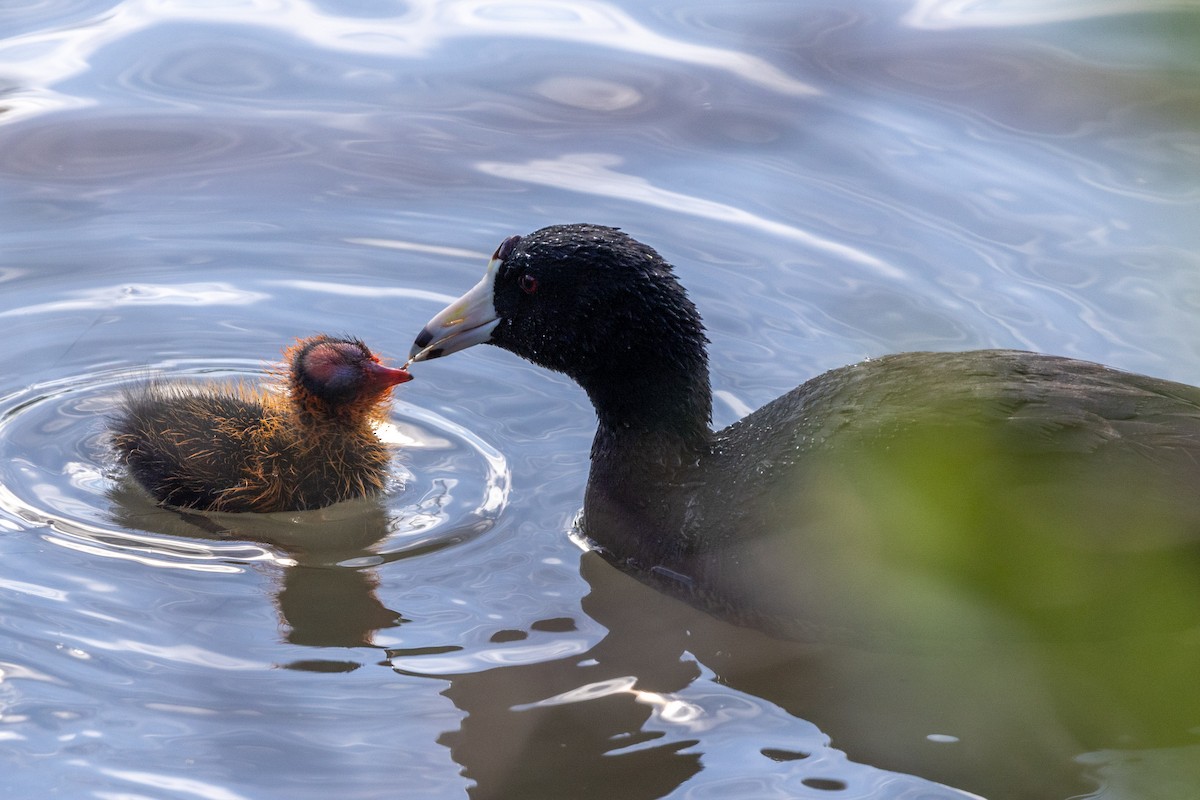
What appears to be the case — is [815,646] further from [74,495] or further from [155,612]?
[74,495]

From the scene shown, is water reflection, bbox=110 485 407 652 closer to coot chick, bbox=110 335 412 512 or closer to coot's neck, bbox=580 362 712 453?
coot chick, bbox=110 335 412 512

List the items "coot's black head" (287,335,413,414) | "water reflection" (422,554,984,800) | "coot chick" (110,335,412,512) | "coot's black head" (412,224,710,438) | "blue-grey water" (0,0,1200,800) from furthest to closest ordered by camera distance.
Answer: "coot's black head" (287,335,413,414) → "coot chick" (110,335,412,512) → "coot's black head" (412,224,710,438) → "blue-grey water" (0,0,1200,800) → "water reflection" (422,554,984,800)

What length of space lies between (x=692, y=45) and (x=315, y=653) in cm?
515

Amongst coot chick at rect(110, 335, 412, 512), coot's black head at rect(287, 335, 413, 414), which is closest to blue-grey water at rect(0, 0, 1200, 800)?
coot chick at rect(110, 335, 412, 512)

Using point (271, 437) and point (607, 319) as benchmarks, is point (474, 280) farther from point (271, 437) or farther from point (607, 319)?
point (607, 319)

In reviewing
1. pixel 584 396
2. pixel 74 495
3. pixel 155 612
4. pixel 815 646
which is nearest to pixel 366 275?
pixel 584 396

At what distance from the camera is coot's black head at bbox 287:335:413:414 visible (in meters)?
4.77

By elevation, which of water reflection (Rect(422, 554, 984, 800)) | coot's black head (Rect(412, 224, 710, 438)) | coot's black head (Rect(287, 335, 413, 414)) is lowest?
water reflection (Rect(422, 554, 984, 800))

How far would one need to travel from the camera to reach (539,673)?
155 inches

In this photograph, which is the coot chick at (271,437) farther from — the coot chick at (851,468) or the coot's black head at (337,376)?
the coot chick at (851,468)

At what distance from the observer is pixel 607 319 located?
14.3 ft

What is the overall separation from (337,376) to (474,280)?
128 centimetres

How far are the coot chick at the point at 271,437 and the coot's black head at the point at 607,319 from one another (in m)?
0.38

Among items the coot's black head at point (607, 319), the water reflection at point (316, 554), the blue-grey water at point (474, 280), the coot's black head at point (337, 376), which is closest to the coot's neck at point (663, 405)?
the coot's black head at point (607, 319)
